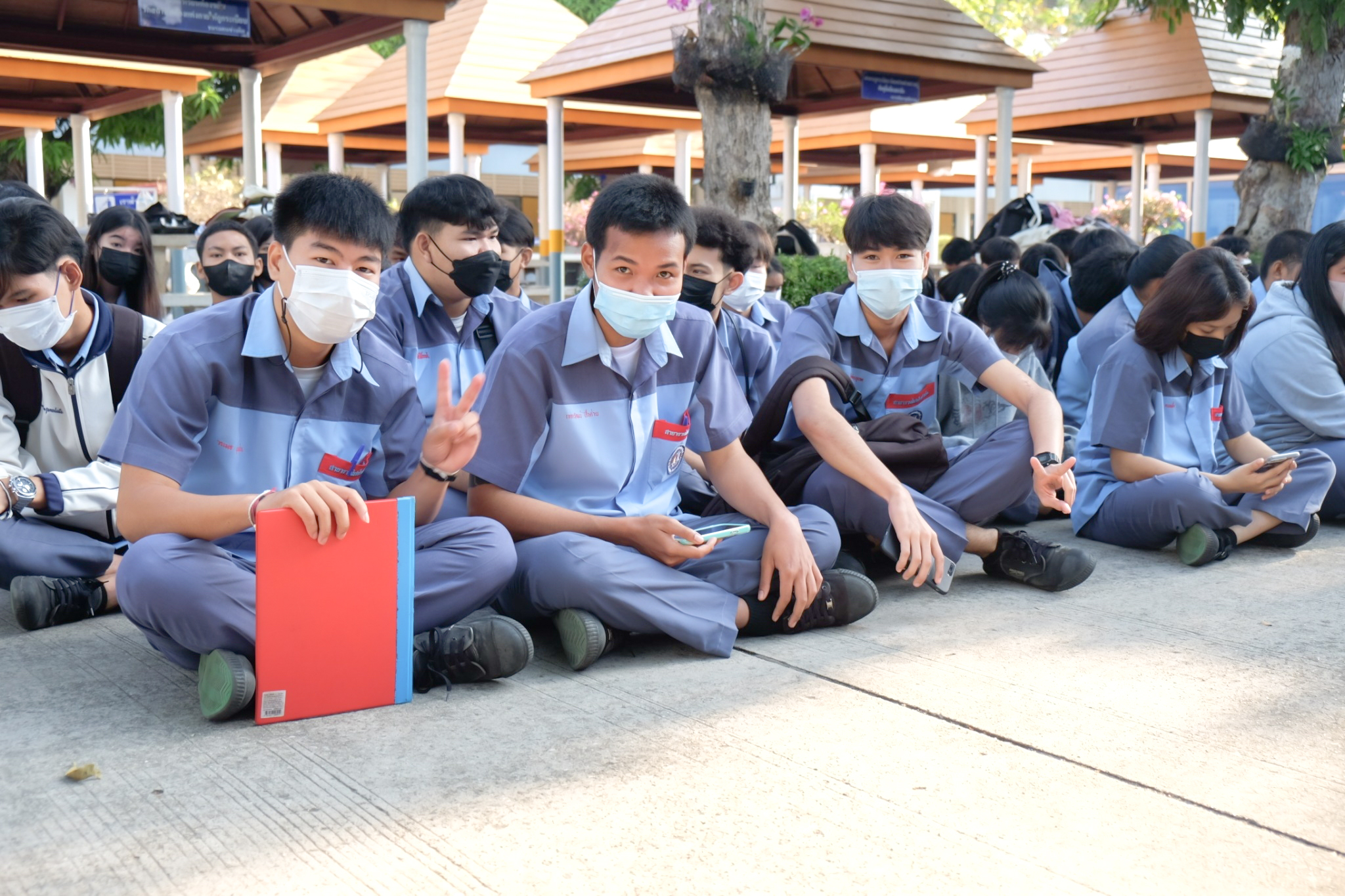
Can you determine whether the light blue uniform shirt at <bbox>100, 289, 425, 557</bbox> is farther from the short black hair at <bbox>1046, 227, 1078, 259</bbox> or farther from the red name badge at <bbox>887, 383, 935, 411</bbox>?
the short black hair at <bbox>1046, 227, 1078, 259</bbox>

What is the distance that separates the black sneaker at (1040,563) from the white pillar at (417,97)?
647 centimetres

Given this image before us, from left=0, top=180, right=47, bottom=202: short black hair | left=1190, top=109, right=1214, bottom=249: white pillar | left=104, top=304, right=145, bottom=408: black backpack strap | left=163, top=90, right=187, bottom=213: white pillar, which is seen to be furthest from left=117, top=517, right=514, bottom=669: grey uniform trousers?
left=1190, top=109, right=1214, bottom=249: white pillar

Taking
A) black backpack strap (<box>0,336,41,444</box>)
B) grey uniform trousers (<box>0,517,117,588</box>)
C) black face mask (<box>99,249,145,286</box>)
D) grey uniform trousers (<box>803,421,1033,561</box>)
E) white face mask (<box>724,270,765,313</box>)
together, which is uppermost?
black face mask (<box>99,249,145,286</box>)

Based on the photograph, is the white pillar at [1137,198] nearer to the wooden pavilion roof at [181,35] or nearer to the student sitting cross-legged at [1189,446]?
the wooden pavilion roof at [181,35]

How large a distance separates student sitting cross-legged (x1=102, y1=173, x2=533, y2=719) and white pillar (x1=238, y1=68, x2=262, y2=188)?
10.0m

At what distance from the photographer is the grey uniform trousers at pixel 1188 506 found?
4520 mm

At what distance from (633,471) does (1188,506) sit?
2.14m

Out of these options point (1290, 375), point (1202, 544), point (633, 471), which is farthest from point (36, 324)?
point (1290, 375)

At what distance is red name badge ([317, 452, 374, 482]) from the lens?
3.18 m

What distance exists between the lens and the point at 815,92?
15656 mm

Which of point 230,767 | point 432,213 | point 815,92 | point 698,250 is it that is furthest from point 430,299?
point 815,92

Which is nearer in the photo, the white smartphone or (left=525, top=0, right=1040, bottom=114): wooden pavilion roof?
the white smartphone

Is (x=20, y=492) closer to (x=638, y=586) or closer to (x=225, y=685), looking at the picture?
(x=225, y=685)

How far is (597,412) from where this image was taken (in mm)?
3539
